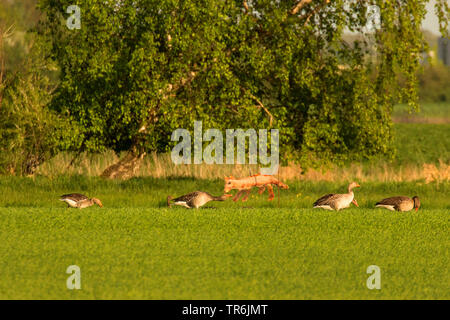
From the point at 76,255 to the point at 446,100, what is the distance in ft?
330

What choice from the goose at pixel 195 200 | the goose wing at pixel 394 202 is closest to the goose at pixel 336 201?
the goose wing at pixel 394 202

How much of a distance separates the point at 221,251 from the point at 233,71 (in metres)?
12.9

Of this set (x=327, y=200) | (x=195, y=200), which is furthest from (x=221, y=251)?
(x=327, y=200)

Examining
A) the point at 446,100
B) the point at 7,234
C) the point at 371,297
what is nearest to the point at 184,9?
the point at 7,234

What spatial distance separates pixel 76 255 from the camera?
11141 mm

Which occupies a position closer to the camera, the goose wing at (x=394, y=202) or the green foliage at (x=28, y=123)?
the goose wing at (x=394, y=202)

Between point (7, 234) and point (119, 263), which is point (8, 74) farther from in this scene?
point (119, 263)

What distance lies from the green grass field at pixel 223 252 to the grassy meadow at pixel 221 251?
0.05 feet

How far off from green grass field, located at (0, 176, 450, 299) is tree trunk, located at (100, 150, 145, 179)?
20.6 feet

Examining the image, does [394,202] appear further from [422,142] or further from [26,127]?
[422,142]

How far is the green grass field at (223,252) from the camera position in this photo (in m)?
9.02

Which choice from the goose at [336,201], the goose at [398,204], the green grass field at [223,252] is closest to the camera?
the green grass field at [223,252]

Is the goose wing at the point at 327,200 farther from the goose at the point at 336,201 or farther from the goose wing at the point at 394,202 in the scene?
the goose wing at the point at 394,202

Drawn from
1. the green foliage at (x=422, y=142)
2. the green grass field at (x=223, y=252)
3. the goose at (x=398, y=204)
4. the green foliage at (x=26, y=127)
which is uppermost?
the green foliage at (x=422, y=142)
